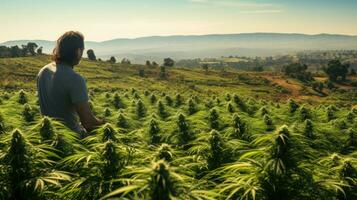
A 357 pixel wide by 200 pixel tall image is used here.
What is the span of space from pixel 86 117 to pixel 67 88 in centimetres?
70

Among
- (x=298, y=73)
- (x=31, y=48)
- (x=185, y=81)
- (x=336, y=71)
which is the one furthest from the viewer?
(x=31, y=48)

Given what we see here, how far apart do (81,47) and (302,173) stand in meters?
5.14

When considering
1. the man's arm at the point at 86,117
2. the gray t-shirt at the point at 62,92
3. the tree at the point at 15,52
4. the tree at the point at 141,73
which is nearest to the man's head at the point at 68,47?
the gray t-shirt at the point at 62,92

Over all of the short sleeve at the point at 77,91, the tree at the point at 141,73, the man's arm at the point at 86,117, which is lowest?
the tree at the point at 141,73

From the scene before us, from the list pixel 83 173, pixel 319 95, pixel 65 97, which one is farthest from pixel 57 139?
pixel 319 95

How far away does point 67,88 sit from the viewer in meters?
7.79

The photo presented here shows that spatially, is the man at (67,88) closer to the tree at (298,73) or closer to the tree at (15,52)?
the tree at (298,73)

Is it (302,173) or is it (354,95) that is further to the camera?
(354,95)

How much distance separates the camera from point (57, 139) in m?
6.16

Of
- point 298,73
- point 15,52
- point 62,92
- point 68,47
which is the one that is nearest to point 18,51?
point 15,52

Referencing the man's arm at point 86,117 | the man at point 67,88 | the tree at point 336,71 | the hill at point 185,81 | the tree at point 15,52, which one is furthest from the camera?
the tree at point 15,52

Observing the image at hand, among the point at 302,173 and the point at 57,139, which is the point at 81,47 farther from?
the point at 302,173

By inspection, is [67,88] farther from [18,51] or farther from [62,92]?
[18,51]

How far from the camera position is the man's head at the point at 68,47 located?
26.6 ft
